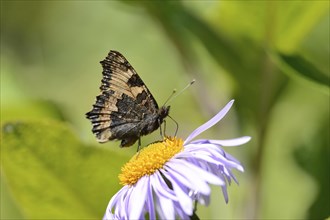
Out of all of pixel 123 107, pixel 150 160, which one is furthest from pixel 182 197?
pixel 123 107

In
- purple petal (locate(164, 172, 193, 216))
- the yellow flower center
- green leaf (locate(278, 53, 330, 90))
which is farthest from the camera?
green leaf (locate(278, 53, 330, 90))

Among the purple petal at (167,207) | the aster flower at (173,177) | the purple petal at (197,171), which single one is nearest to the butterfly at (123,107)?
the aster flower at (173,177)

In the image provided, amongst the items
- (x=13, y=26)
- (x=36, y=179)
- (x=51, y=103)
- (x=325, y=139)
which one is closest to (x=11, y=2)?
(x=13, y=26)

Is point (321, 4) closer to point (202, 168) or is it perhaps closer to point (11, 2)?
point (202, 168)

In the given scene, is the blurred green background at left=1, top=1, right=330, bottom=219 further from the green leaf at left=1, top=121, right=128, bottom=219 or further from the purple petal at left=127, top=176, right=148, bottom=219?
the purple petal at left=127, top=176, right=148, bottom=219

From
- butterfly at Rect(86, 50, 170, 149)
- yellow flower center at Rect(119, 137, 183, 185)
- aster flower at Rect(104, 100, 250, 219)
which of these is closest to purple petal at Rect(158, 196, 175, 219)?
aster flower at Rect(104, 100, 250, 219)

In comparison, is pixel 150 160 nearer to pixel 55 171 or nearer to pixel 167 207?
pixel 167 207
